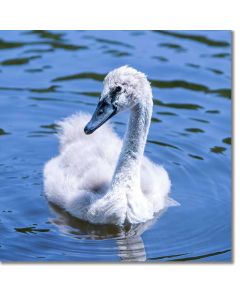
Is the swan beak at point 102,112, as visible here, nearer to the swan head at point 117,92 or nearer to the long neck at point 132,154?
the swan head at point 117,92

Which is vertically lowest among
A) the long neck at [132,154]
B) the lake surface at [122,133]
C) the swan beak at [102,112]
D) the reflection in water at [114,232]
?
the reflection in water at [114,232]

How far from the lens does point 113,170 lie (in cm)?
783

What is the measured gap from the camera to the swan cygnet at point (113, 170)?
711 cm

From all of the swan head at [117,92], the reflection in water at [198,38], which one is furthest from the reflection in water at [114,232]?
the reflection in water at [198,38]

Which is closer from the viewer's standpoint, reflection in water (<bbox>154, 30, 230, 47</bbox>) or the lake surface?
the lake surface

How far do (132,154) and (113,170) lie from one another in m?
0.42

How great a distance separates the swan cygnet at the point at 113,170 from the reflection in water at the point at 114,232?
0.05m

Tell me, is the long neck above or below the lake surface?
above

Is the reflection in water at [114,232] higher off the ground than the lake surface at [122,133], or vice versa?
the lake surface at [122,133]

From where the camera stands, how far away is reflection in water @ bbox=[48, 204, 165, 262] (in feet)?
23.6

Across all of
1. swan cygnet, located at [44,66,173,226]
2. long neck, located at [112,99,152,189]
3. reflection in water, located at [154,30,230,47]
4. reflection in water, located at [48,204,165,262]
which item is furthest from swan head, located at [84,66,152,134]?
reflection in water, located at [154,30,230,47]

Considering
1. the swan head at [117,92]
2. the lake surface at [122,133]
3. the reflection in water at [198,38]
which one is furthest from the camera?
the reflection in water at [198,38]

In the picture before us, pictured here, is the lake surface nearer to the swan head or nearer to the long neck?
the long neck

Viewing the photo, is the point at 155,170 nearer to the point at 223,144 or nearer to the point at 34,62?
the point at 223,144
